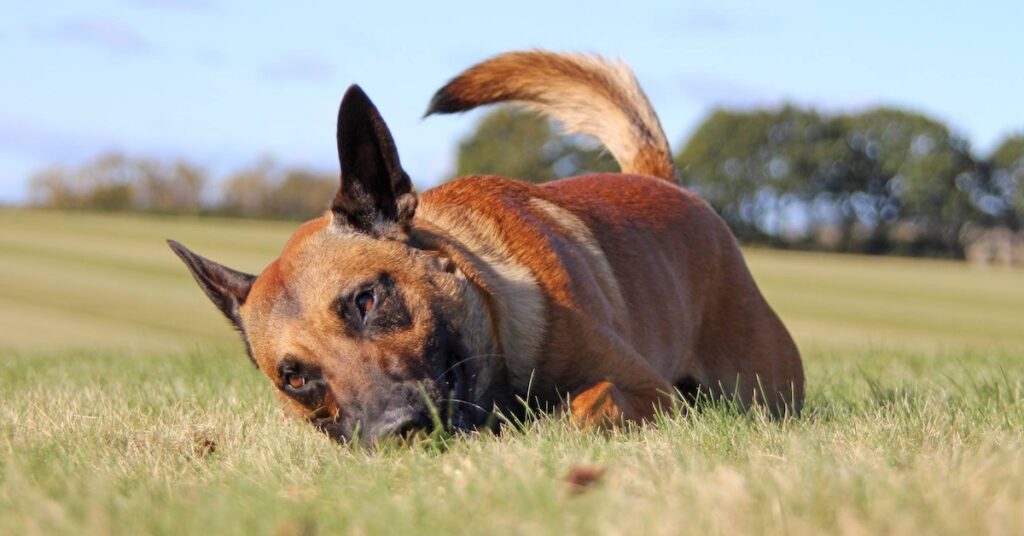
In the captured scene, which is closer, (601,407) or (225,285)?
(601,407)

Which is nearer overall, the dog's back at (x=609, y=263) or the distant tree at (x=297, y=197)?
the dog's back at (x=609, y=263)

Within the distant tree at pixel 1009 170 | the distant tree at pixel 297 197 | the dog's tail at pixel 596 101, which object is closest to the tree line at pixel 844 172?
the distant tree at pixel 1009 170

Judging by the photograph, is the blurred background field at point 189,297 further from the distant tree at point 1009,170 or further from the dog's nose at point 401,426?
the distant tree at point 1009,170

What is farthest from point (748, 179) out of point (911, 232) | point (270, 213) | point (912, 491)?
point (912, 491)

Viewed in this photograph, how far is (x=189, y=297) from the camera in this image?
2020 cm

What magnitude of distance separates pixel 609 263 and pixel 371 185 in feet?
4.72

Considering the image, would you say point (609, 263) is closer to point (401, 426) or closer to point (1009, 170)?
point (401, 426)

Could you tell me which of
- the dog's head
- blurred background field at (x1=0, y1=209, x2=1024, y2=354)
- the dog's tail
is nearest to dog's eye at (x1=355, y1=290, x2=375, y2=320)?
the dog's head

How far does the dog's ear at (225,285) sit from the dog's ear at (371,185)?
2.33ft

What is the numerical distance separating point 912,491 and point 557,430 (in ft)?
5.31

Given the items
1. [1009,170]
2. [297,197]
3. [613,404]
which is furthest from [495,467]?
[1009,170]

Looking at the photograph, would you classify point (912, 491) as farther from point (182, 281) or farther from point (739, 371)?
point (182, 281)

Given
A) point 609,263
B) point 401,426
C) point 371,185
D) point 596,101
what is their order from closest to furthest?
1. point 401,426
2. point 371,185
3. point 609,263
4. point 596,101

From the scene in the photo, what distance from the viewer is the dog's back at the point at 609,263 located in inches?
184
